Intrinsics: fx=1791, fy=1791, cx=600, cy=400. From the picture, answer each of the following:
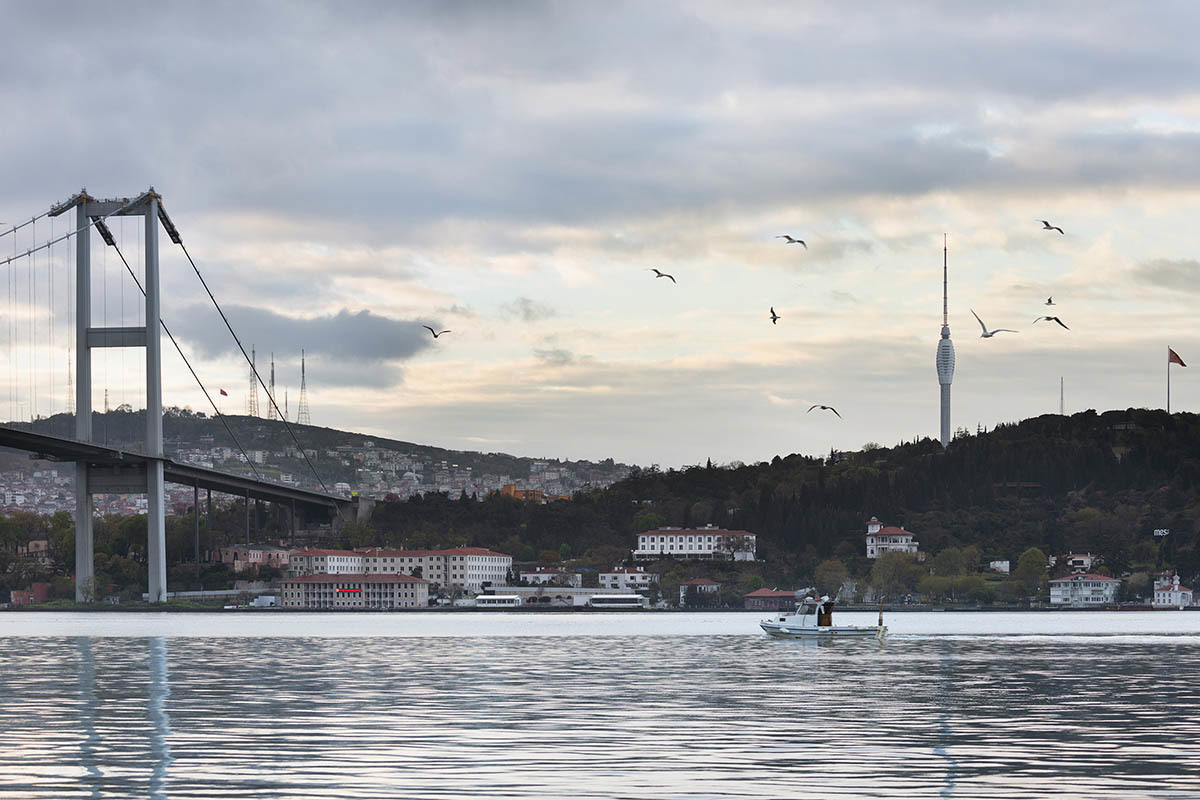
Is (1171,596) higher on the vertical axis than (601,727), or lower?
lower

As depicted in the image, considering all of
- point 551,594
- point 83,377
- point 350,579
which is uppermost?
point 83,377

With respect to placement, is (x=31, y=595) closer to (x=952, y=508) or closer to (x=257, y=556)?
(x=257, y=556)

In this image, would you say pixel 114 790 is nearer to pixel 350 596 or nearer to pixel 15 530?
pixel 350 596

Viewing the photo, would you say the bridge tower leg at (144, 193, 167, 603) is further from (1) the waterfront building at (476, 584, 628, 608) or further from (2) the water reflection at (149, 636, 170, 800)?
(1) the waterfront building at (476, 584, 628, 608)

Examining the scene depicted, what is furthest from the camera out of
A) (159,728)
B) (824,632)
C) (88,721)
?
(824,632)

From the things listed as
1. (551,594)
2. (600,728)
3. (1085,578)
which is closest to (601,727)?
(600,728)

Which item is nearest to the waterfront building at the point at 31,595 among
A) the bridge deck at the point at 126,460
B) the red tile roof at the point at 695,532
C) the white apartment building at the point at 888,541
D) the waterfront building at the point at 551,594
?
the bridge deck at the point at 126,460

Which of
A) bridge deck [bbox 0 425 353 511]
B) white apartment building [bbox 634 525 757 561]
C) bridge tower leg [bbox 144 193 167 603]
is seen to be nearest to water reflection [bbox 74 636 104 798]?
bridge deck [bbox 0 425 353 511]
